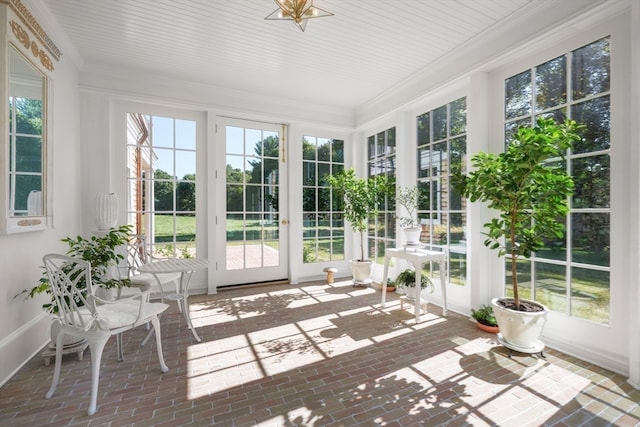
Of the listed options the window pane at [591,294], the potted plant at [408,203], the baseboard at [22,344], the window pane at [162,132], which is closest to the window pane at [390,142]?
the potted plant at [408,203]

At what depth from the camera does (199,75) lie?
3.83 metres

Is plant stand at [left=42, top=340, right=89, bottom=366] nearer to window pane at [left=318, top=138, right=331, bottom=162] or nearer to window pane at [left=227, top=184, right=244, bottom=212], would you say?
window pane at [left=227, top=184, right=244, bottom=212]

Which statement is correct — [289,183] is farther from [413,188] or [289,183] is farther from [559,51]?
[559,51]

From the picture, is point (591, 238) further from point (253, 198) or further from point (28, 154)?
point (28, 154)

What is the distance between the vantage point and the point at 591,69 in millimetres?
2350

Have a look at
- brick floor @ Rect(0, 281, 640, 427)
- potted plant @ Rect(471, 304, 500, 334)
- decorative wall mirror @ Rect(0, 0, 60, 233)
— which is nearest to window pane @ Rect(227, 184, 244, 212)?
brick floor @ Rect(0, 281, 640, 427)

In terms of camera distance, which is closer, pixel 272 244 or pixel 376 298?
pixel 376 298

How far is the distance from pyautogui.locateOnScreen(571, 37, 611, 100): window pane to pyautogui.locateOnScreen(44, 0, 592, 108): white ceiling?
1.87 ft

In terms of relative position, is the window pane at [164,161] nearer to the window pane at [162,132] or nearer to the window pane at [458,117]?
the window pane at [162,132]

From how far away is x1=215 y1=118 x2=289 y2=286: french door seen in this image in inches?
173

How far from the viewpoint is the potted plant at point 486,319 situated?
9.26ft

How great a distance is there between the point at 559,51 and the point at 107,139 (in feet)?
15.9

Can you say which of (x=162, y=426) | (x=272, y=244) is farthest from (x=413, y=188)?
(x=162, y=426)

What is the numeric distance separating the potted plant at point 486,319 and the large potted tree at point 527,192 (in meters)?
0.35
